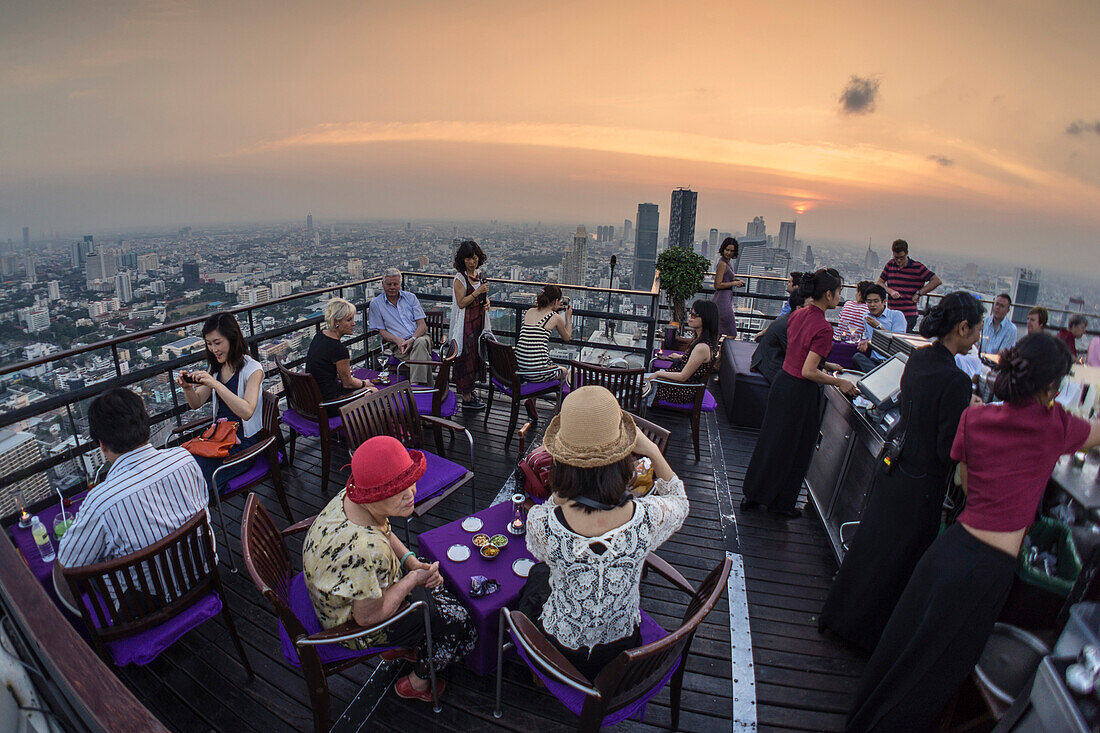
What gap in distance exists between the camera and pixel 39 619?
1.14m

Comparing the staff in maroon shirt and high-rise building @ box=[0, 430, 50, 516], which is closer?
the staff in maroon shirt

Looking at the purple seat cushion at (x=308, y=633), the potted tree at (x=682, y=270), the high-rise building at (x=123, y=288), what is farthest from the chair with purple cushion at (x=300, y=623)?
the high-rise building at (x=123, y=288)

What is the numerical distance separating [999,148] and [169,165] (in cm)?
1666

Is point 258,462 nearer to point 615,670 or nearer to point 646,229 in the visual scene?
point 615,670

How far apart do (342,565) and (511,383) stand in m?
3.06

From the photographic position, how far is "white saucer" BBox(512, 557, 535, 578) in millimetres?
2199

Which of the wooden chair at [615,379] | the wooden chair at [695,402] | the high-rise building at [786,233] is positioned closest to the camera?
the wooden chair at [615,379]

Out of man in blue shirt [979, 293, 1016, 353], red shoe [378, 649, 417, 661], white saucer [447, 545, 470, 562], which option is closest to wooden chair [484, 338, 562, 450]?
white saucer [447, 545, 470, 562]

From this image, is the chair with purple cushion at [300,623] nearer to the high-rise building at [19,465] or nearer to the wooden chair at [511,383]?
the high-rise building at [19,465]

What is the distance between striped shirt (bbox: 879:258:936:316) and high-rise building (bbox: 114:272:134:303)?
1288 centimetres

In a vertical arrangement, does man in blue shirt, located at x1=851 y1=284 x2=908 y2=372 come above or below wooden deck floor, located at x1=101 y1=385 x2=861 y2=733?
above

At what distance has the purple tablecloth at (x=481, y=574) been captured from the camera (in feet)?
6.84

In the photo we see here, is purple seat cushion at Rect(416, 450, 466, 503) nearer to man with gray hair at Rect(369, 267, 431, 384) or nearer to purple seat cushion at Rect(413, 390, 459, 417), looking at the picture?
purple seat cushion at Rect(413, 390, 459, 417)

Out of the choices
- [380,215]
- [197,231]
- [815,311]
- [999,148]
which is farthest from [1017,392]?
[197,231]
